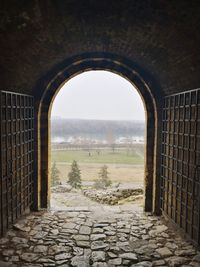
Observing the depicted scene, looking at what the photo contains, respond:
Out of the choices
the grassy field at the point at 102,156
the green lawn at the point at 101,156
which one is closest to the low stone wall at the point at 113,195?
the grassy field at the point at 102,156

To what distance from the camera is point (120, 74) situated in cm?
645

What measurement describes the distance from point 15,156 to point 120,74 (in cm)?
356

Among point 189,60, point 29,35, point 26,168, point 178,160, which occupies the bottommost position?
point 26,168

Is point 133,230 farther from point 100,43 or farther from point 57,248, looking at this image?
point 100,43

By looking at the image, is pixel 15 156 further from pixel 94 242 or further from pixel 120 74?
pixel 120 74

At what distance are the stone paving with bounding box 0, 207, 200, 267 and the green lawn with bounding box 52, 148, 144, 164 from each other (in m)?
27.4

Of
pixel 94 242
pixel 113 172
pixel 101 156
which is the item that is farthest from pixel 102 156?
pixel 94 242

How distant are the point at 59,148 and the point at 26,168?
32.2 meters

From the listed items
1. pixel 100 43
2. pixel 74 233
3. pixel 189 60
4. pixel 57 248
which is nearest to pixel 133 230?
pixel 74 233

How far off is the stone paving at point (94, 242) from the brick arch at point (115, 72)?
0.70 m

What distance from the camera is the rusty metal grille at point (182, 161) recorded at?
14.5ft

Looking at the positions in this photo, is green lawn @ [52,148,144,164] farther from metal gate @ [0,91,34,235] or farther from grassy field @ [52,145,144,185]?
metal gate @ [0,91,34,235]

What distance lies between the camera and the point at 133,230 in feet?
17.5

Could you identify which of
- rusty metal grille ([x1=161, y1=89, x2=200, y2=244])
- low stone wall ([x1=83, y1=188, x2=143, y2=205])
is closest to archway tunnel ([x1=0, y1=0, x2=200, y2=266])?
rusty metal grille ([x1=161, y1=89, x2=200, y2=244])
